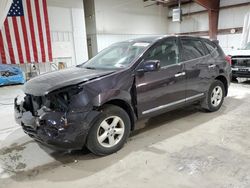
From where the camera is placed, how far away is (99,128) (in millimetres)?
2572

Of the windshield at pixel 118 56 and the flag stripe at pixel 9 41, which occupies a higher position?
the flag stripe at pixel 9 41

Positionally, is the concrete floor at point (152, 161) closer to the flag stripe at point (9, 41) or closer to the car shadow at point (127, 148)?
the car shadow at point (127, 148)

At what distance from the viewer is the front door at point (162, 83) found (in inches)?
117

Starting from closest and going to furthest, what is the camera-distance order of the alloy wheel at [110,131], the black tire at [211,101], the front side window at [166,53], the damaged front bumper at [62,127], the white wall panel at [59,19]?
the damaged front bumper at [62,127]
the alloy wheel at [110,131]
the front side window at [166,53]
the black tire at [211,101]
the white wall panel at [59,19]

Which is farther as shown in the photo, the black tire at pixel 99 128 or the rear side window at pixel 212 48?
the rear side window at pixel 212 48

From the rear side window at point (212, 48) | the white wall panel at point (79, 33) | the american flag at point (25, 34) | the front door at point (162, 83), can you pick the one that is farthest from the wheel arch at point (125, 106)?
the white wall panel at point (79, 33)

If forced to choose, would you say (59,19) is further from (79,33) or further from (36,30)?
(36,30)

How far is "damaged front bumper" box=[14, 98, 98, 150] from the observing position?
232 centimetres

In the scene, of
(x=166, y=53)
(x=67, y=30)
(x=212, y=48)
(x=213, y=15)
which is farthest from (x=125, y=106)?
(x=213, y=15)

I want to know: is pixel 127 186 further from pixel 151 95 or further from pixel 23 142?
pixel 23 142

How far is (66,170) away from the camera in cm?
244

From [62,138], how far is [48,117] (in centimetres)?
27

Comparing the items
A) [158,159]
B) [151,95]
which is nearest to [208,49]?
[151,95]

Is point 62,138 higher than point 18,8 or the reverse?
the reverse
